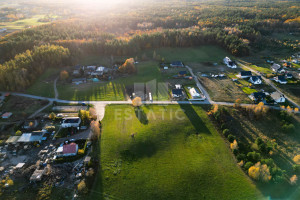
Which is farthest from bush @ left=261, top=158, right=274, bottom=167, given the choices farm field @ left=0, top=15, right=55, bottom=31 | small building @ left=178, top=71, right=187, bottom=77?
farm field @ left=0, top=15, right=55, bottom=31

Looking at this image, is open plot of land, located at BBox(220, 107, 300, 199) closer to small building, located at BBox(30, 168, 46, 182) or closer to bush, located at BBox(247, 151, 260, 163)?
bush, located at BBox(247, 151, 260, 163)

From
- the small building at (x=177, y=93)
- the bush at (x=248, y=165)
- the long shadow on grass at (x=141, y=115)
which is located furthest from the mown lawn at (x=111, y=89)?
the bush at (x=248, y=165)

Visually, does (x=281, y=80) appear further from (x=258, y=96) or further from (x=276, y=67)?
(x=258, y=96)

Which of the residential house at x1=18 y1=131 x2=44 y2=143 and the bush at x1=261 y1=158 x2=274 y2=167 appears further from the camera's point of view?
the residential house at x1=18 y1=131 x2=44 y2=143

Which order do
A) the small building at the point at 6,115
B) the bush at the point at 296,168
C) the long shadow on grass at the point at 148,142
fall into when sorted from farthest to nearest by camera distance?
the small building at the point at 6,115 → the long shadow on grass at the point at 148,142 → the bush at the point at 296,168

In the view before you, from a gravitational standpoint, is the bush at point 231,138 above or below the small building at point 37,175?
above

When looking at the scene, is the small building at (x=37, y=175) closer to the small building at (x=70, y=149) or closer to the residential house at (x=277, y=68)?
the small building at (x=70, y=149)
